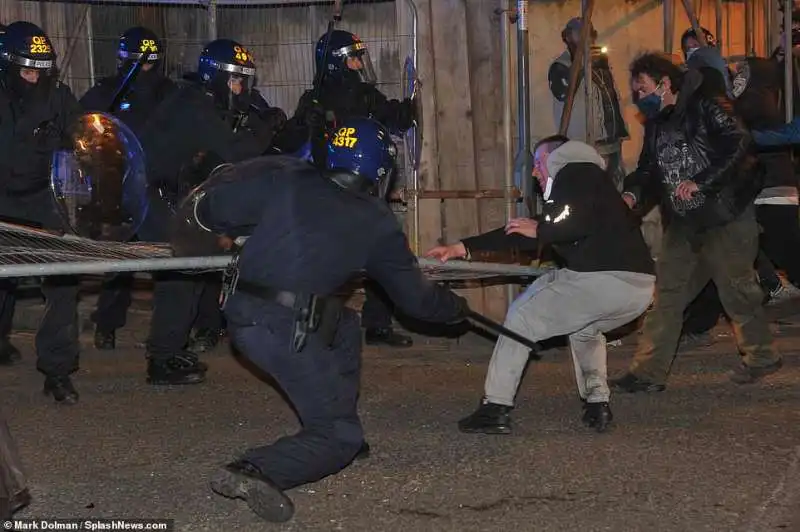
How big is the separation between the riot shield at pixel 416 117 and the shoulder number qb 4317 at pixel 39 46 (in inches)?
105

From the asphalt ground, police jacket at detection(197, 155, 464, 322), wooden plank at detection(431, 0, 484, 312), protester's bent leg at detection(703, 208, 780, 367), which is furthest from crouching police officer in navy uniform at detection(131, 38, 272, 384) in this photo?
protester's bent leg at detection(703, 208, 780, 367)

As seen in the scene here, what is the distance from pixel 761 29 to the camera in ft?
36.7

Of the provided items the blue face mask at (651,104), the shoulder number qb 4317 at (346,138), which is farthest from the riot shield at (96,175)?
the blue face mask at (651,104)

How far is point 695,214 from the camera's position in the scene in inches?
286

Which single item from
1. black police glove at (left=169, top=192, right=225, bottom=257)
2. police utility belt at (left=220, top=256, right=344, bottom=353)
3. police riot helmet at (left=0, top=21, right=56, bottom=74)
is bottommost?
police utility belt at (left=220, top=256, right=344, bottom=353)

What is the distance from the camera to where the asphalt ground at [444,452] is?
5168 millimetres

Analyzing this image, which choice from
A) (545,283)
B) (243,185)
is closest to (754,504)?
(545,283)

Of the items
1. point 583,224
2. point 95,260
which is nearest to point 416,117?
point 583,224

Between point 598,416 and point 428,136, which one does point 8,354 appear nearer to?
point 428,136

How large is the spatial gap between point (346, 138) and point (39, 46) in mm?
2894

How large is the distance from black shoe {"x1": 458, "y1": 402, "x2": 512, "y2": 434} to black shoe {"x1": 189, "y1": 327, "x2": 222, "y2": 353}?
3.00 meters

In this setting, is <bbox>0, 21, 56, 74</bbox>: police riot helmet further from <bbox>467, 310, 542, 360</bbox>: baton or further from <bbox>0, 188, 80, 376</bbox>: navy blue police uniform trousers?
<bbox>467, 310, 542, 360</bbox>: baton

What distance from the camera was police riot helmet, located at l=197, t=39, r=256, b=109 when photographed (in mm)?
7672

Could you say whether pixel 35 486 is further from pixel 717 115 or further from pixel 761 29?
pixel 761 29
